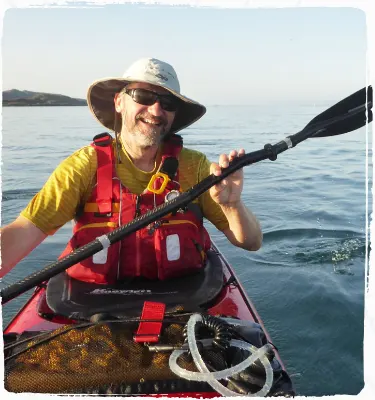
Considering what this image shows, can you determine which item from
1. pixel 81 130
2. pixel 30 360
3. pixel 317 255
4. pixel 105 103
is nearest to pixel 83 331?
pixel 30 360

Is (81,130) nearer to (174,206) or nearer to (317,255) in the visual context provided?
(317,255)

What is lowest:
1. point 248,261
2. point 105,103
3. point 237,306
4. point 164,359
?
point 248,261

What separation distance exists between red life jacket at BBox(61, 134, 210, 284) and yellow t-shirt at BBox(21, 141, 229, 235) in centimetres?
6

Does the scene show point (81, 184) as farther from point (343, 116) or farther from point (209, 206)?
point (343, 116)

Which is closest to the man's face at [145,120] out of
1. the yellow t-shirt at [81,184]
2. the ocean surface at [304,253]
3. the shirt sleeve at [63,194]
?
the yellow t-shirt at [81,184]

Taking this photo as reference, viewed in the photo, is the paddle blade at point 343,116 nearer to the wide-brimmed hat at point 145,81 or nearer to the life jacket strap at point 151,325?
the wide-brimmed hat at point 145,81

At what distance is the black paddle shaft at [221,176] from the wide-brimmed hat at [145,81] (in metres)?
0.65

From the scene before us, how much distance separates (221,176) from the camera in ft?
6.16

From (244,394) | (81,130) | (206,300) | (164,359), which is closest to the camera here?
(244,394)

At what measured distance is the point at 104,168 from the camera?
2305 millimetres

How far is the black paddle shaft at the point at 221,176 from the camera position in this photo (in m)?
1.69

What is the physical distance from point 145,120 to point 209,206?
1.94 feet

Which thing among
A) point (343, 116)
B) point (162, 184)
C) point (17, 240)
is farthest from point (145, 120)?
point (343, 116)

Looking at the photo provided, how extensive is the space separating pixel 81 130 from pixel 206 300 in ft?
42.2
